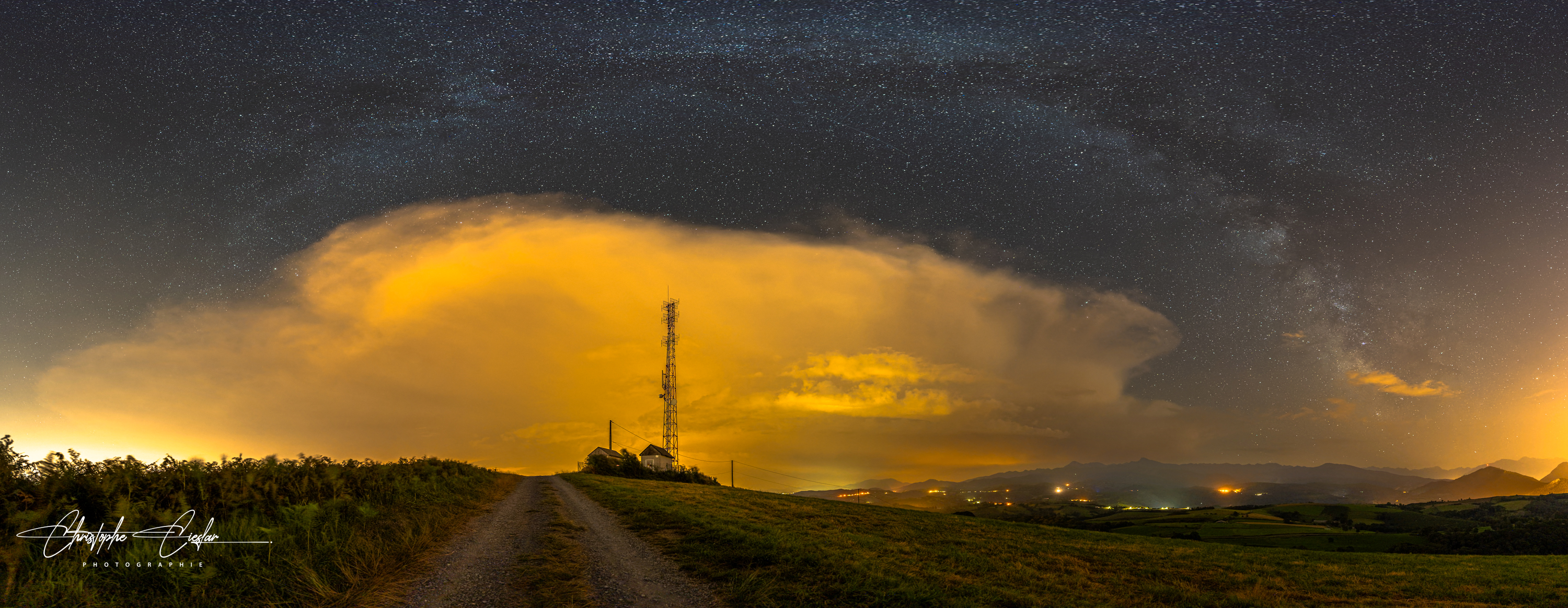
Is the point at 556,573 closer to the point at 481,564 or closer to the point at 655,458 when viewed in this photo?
the point at 481,564

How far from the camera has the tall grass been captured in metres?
9.73

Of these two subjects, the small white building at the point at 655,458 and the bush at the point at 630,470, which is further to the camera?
the small white building at the point at 655,458

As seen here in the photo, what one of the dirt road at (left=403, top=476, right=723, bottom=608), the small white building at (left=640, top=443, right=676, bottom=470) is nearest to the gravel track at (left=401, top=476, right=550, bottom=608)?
the dirt road at (left=403, top=476, right=723, bottom=608)

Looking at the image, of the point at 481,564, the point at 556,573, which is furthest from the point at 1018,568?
the point at 481,564

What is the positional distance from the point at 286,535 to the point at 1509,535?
10312 cm

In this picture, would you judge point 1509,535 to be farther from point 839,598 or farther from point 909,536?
point 839,598

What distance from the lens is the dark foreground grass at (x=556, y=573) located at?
11.0 meters

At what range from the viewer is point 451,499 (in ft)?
90.3

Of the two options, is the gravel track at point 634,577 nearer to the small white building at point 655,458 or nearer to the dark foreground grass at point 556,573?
the dark foreground grass at point 556,573

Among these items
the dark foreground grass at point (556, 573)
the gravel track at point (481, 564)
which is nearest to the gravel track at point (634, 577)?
the dark foreground grass at point (556, 573)

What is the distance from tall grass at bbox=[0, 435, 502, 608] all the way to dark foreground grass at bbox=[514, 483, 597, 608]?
89.5 inches

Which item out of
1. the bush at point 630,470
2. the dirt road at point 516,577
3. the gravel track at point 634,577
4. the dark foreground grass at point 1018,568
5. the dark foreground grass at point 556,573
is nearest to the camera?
the dark foreground grass at point 556,573

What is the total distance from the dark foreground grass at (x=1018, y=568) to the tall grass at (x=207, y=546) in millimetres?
6559

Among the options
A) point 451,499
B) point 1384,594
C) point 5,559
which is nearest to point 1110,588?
point 1384,594
